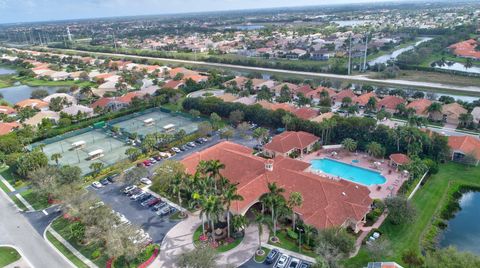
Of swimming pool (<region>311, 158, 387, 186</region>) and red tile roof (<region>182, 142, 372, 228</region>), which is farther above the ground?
red tile roof (<region>182, 142, 372, 228</region>)

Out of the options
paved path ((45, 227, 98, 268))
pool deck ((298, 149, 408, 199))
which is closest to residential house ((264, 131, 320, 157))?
pool deck ((298, 149, 408, 199))

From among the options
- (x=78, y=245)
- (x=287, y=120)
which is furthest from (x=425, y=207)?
(x=78, y=245)

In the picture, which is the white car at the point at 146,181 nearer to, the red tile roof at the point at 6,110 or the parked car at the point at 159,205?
the parked car at the point at 159,205

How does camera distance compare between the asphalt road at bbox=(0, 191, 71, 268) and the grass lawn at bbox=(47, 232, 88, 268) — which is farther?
the asphalt road at bbox=(0, 191, 71, 268)

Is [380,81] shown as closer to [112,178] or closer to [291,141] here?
[291,141]

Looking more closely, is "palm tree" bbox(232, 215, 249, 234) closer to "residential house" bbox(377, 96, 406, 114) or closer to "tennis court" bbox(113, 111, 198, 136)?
"tennis court" bbox(113, 111, 198, 136)

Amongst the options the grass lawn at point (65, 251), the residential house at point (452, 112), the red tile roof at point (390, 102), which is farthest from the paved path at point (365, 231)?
the red tile roof at point (390, 102)
